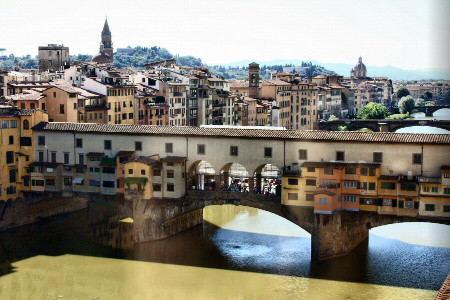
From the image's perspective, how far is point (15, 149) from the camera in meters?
34.1

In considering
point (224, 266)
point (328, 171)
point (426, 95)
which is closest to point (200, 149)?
point (224, 266)

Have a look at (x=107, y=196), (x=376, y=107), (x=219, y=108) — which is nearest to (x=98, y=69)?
(x=219, y=108)

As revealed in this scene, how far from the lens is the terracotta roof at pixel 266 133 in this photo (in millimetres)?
28922

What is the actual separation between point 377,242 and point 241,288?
857 centimetres

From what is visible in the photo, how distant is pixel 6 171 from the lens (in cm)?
A: 3353

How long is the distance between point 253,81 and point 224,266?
4224 cm

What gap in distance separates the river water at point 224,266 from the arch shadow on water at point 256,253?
4 cm

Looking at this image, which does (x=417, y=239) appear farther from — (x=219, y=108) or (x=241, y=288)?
(x=219, y=108)

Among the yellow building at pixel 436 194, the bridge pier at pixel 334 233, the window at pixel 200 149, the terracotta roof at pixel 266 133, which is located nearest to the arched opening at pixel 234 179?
the window at pixel 200 149

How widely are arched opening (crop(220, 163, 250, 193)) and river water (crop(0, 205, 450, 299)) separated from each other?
2207 millimetres

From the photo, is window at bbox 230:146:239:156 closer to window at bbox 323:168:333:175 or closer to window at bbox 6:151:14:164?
window at bbox 323:168:333:175

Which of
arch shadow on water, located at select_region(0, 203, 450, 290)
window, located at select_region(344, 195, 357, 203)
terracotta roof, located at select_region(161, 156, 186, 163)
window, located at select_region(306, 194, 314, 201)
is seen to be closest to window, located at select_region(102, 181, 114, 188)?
arch shadow on water, located at select_region(0, 203, 450, 290)

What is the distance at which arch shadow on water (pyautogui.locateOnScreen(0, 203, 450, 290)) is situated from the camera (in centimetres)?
2716

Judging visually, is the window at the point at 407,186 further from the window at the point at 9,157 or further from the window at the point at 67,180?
the window at the point at 9,157
